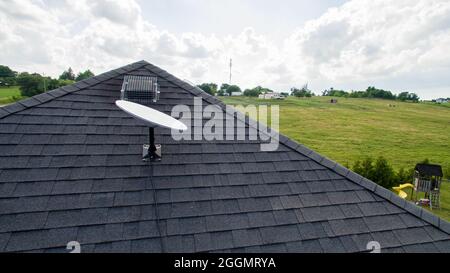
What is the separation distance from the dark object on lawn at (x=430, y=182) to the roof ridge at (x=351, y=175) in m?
13.2

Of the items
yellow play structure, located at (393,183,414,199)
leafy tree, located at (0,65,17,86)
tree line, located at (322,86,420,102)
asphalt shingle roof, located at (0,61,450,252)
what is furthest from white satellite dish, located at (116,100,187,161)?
tree line, located at (322,86,420,102)

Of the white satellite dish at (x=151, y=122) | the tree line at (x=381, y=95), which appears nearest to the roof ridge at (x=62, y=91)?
the white satellite dish at (x=151, y=122)

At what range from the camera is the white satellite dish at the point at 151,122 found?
346cm

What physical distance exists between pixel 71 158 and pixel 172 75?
9.51ft

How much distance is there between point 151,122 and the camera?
3412mm

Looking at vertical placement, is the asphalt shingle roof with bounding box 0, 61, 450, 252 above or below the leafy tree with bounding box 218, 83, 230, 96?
below

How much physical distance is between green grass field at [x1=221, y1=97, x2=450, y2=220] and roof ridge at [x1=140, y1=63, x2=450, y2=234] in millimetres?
13864

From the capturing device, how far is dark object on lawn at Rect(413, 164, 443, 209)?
14.2m

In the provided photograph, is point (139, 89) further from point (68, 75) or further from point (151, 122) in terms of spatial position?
point (68, 75)

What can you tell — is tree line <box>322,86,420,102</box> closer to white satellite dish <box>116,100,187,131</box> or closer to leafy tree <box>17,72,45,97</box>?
leafy tree <box>17,72,45,97</box>

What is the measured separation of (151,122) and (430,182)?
1725 cm
